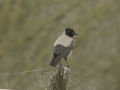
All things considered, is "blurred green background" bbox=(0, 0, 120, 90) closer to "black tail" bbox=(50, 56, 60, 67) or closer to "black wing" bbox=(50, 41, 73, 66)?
"black wing" bbox=(50, 41, 73, 66)

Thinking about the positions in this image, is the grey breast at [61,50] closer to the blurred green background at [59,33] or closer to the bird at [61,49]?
the bird at [61,49]

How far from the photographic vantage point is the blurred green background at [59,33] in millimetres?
32312

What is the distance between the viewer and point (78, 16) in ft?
121

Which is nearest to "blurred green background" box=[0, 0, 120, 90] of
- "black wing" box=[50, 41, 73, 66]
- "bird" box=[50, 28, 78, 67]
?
A: "bird" box=[50, 28, 78, 67]

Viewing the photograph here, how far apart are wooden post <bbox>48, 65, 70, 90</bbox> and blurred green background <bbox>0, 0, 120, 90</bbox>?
64.3ft

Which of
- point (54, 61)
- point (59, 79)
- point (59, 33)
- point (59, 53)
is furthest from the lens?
point (59, 33)

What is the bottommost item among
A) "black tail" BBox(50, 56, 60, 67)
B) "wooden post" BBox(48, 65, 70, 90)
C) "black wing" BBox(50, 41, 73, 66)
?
"wooden post" BBox(48, 65, 70, 90)

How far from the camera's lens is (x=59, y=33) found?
3488 cm

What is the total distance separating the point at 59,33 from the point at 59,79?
2482 centimetres

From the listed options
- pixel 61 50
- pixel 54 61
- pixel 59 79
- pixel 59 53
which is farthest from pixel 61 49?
pixel 59 79

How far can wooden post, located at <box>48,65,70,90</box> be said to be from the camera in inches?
394

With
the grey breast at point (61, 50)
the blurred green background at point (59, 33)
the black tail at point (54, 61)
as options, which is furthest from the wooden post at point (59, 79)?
the blurred green background at point (59, 33)

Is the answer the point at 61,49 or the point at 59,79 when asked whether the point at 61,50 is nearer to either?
the point at 61,49

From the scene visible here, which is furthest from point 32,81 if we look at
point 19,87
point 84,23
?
point 84,23
